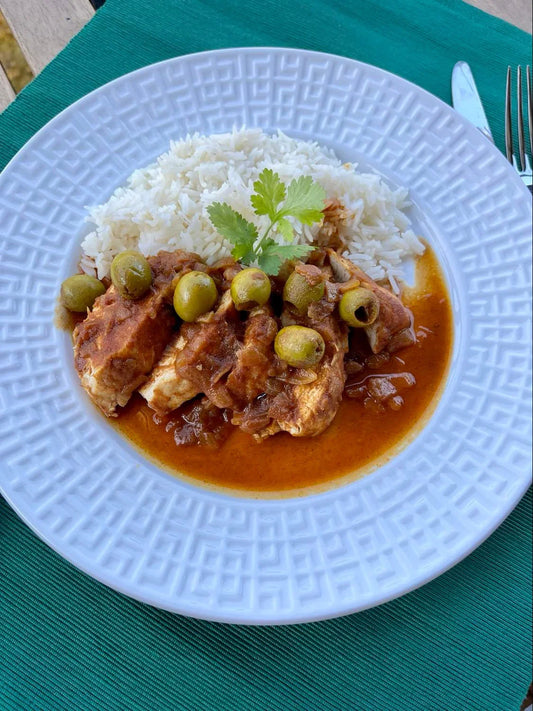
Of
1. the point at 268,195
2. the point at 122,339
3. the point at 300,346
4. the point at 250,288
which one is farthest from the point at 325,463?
the point at 268,195

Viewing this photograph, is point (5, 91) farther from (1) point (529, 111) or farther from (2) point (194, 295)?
(1) point (529, 111)

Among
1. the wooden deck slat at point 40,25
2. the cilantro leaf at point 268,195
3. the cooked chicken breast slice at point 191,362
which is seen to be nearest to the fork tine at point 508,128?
the cilantro leaf at point 268,195

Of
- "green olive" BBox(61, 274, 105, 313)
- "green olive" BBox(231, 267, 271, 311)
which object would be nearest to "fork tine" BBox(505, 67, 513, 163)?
"green olive" BBox(231, 267, 271, 311)

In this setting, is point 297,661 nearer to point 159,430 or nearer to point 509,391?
point 159,430

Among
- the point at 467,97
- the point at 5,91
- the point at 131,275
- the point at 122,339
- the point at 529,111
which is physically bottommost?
the point at 5,91

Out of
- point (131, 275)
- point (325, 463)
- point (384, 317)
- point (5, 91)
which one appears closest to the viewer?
point (131, 275)

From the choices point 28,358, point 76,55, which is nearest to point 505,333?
point 28,358

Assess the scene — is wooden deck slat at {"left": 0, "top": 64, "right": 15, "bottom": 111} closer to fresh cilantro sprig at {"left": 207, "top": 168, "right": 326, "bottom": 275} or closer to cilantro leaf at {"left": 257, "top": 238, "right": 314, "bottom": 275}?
fresh cilantro sprig at {"left": 207, "top": 168, "right": 326, "bottom": 275}
